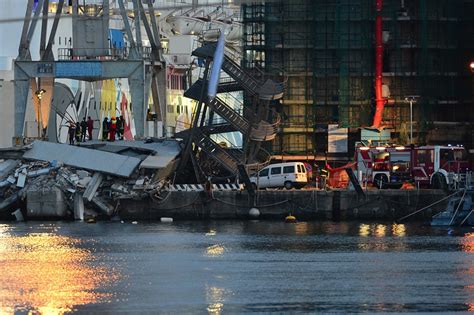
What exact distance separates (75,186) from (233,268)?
26.4 meters

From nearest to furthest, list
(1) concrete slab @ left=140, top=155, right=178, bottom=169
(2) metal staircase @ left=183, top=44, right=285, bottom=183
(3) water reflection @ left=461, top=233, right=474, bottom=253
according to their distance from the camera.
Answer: (3) water reflection @ left=461, top=233, right=474, bottom=253 → (1) concrete slab @ left=140, top=155, right=178, bottom=169 → (2) metal staircase @ left=183, top=44, right=285, bottom=183

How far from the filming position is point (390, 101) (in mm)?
105812

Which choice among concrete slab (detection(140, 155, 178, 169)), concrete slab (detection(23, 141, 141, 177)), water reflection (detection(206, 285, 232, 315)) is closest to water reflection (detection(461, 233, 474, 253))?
water reflection (detection(206, 285, 232, 315))

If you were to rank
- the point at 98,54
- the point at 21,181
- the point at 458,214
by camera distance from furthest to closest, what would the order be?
the point at 98,54, the point at 21,181, the point at 458,214

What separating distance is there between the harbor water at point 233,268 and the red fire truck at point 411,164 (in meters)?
8.31

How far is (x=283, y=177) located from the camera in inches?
3615

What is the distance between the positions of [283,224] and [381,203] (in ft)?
17.3

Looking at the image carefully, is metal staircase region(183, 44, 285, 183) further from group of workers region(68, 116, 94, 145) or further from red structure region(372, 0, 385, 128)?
red structure region(372, 0, 385, 128)

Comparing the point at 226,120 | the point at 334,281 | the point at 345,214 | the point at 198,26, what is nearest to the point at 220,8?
the point at 198,26

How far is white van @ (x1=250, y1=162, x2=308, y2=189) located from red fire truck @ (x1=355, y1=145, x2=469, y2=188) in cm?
303

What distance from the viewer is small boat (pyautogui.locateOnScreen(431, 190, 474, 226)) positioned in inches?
3150

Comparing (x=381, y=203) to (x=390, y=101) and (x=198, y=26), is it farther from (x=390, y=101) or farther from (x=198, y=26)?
(x=198, y=26)

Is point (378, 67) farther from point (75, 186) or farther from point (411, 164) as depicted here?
point (75, 186)

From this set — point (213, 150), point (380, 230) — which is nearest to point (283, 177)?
point (213, 150)
